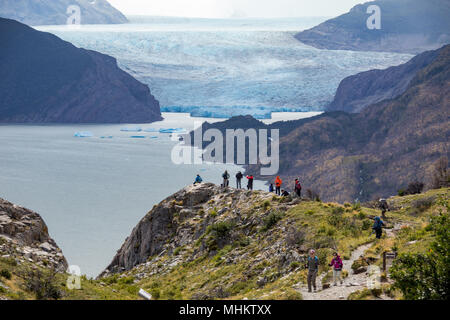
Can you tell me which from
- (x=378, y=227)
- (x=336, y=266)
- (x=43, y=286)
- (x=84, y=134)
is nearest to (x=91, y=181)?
(x=84, y=134)

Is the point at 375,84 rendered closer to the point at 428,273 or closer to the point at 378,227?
the point at 378,227

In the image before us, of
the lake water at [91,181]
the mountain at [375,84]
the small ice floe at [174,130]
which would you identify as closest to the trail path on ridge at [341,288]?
the lake water at [91,181]

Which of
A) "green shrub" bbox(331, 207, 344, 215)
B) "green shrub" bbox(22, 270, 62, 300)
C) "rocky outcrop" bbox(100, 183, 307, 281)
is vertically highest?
"green shrub" bbox(331, 207, 344, 215)


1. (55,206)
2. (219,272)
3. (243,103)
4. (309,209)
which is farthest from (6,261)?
(243,103)

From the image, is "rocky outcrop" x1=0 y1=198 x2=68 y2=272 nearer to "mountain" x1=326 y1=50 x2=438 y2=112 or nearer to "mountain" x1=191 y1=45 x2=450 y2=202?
"mountain" x1=191 y1=45 x2=450 y2=202

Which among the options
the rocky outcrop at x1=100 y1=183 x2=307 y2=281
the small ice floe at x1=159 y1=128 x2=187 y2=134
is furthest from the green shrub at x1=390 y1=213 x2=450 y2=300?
the small ice floe at x1=159 y1=128 x2=187 y2=134

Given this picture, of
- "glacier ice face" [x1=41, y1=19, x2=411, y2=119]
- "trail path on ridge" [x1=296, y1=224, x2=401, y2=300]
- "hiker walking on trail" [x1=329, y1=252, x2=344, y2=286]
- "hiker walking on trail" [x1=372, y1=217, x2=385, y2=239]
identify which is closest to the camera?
"trail path on ridge" [x1=296, y1=224, x2=401, y2=300]
